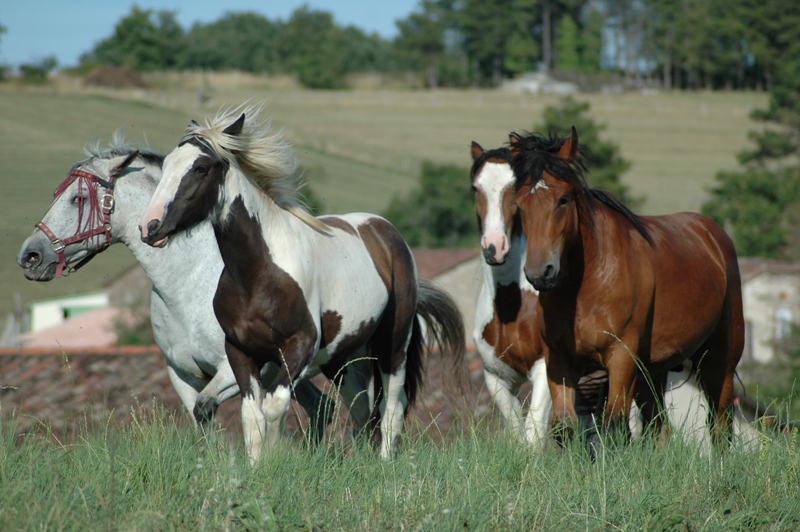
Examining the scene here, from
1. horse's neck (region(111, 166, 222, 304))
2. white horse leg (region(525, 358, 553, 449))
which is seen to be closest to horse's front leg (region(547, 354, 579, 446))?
white horse leg (region(525, 358, 553, 449))

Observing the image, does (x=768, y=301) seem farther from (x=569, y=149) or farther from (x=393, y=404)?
(x=569, y=149)

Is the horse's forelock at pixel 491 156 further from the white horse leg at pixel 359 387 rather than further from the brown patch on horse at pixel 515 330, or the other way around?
the white horse leg at pixel 359 387

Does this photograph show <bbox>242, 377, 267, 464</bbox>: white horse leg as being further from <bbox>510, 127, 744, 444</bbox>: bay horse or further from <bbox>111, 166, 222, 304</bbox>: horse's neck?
<bbox>510, 127, 744, 444</bbox>: bay horse

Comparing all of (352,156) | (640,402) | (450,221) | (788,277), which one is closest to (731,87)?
(352,156)

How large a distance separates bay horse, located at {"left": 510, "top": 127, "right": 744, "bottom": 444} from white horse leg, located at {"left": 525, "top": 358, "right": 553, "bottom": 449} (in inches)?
14.7

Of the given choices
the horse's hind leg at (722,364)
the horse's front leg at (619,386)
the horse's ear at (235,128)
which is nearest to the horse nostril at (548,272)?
the horse's front leg at (619,386)

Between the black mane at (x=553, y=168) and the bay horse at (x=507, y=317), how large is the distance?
24 centimetres

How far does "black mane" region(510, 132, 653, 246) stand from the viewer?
514cm

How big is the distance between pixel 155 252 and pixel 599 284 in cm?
307

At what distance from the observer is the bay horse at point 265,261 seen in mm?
5141

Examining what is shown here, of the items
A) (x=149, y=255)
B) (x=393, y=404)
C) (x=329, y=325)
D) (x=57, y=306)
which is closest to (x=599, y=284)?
(x=329, y=325)

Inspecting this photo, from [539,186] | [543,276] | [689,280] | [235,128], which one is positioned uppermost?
[235,128]

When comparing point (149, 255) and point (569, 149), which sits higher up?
point (569, 149)

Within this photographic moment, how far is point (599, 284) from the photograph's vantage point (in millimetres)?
5285
